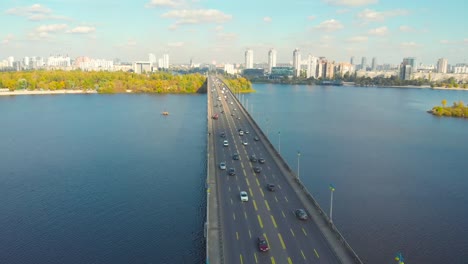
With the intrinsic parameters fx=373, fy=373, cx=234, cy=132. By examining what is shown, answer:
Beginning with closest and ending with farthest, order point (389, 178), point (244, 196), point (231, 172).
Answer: point (244, 196) → point (231, 172) → point (389, 178)

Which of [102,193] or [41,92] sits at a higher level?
[41,92]

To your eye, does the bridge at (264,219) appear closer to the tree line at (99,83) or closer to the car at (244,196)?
the car at (244,196)

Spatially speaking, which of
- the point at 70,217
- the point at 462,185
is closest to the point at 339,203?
the point at 462,185

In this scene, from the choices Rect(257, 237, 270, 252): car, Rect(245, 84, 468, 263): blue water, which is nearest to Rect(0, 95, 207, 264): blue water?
Rect(257, 237, 270, 252): car

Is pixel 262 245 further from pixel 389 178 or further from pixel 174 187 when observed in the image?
pixel 389 178

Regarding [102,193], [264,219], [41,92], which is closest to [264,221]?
[264,219]

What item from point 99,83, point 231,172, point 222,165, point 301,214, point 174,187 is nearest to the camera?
point 301,214

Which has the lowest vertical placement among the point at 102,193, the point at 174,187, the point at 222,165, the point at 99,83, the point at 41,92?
the point at 102,193

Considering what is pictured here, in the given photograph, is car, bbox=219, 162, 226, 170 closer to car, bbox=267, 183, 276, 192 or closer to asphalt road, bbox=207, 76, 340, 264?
asphalt road, bbox=207, 76, 340, 264
